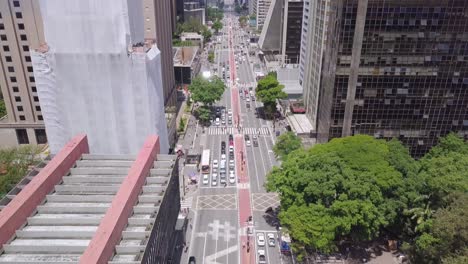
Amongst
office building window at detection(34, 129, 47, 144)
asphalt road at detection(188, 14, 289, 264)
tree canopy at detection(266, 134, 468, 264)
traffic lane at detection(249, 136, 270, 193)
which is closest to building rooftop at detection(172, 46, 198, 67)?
asphalt road at detection(188, 14, 289, 264)

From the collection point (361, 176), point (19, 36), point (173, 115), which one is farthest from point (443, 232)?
point (19, 36)

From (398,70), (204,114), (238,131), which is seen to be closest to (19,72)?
(204,114)

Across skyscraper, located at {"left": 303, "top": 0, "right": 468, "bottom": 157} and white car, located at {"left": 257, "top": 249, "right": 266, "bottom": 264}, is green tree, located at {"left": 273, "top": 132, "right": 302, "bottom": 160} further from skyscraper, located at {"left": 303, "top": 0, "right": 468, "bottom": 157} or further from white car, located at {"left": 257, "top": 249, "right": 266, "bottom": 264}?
white car, located at {"left": 257, "top": 249, "right": 266, "bottom": 264}

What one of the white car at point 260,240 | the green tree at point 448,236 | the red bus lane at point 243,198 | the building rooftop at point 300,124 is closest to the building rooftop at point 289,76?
the red bus lane at point 243,198

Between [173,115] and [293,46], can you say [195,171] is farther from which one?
[293,46]

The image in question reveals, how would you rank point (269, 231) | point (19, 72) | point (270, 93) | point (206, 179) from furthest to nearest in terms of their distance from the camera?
1. point (270, 93)
2. point (19, 72)
3. point (206, 179)
4. point (269, 231)

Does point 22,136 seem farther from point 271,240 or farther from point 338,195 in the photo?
point 338,195

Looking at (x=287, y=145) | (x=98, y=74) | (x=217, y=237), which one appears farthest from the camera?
(x=287, y=145)
